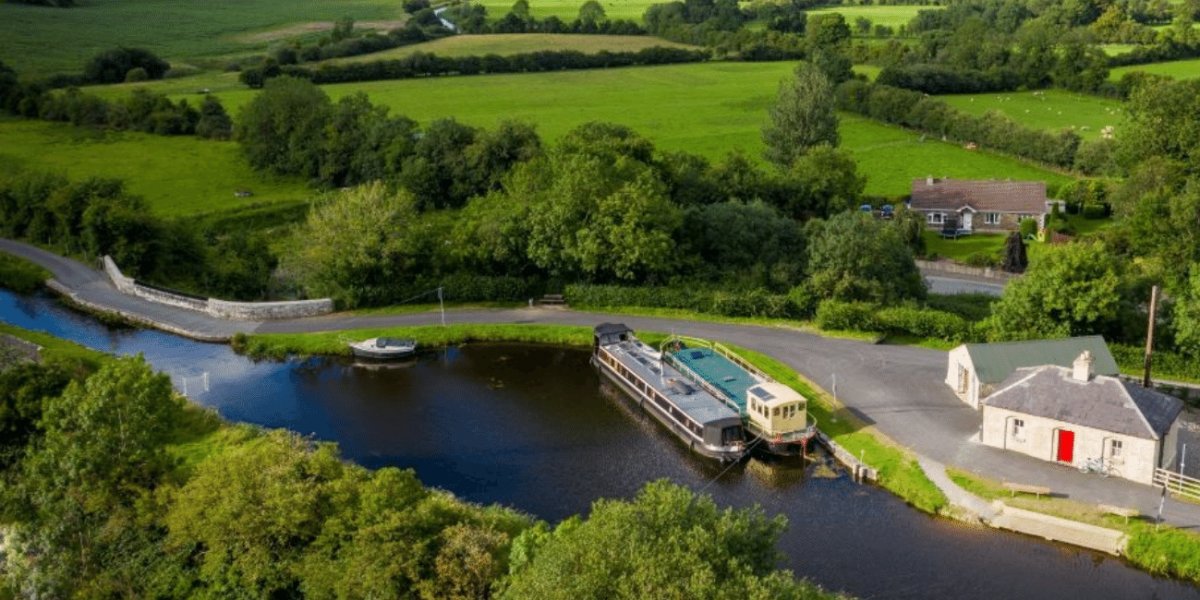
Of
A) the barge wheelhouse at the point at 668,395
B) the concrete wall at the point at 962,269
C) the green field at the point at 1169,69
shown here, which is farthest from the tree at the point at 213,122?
the green field at the point at 1169,69

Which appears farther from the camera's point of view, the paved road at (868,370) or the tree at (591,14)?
the tree at (591,14)

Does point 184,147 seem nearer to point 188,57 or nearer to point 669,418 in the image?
point 188,57

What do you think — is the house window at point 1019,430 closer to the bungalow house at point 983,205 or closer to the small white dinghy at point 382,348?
the small white dinghy at point 382,348

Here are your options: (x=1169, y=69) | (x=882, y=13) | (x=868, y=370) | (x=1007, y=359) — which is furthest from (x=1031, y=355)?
(x=882, y=13)

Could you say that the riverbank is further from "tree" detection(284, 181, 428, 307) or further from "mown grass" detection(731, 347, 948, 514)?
"tree" detection(284, 181, 428, 307)

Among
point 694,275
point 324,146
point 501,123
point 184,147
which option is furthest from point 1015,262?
point 184,147

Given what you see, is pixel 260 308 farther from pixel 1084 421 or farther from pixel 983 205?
pixel 983 205
